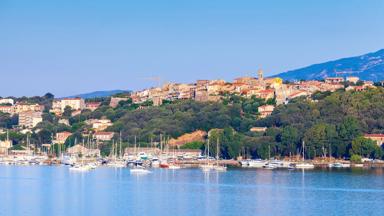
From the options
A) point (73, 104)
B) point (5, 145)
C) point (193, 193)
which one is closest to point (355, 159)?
point (193, 193)

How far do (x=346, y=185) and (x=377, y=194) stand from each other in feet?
18.6

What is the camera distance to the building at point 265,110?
89.4m

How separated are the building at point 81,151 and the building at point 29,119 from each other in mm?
22289

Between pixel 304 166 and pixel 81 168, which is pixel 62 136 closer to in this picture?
pixel 81 168

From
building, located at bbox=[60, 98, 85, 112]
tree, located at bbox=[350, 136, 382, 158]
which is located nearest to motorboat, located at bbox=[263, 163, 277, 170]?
tree, located at bbox=[350, 136, 382, 158]

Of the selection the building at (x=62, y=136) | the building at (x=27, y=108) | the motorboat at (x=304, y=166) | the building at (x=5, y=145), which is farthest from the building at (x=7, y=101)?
the motorboat at (x=304, y=166)

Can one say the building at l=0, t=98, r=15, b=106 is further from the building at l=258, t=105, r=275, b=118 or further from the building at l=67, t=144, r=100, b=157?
the building at l=67, t=144, r=100, b=157

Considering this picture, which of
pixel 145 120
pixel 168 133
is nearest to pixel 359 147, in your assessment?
pixel 168 133

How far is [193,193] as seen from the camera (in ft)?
138

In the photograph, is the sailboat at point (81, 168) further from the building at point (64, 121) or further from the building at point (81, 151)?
the building at point (64, 121)

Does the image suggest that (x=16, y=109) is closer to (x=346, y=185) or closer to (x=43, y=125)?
(x=43, y=125)

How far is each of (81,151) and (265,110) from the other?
19043 mm

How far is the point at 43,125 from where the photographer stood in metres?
97.9

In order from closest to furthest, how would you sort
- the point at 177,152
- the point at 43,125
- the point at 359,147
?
the point at 359,147, the point at 177,152, the point at 43,125
